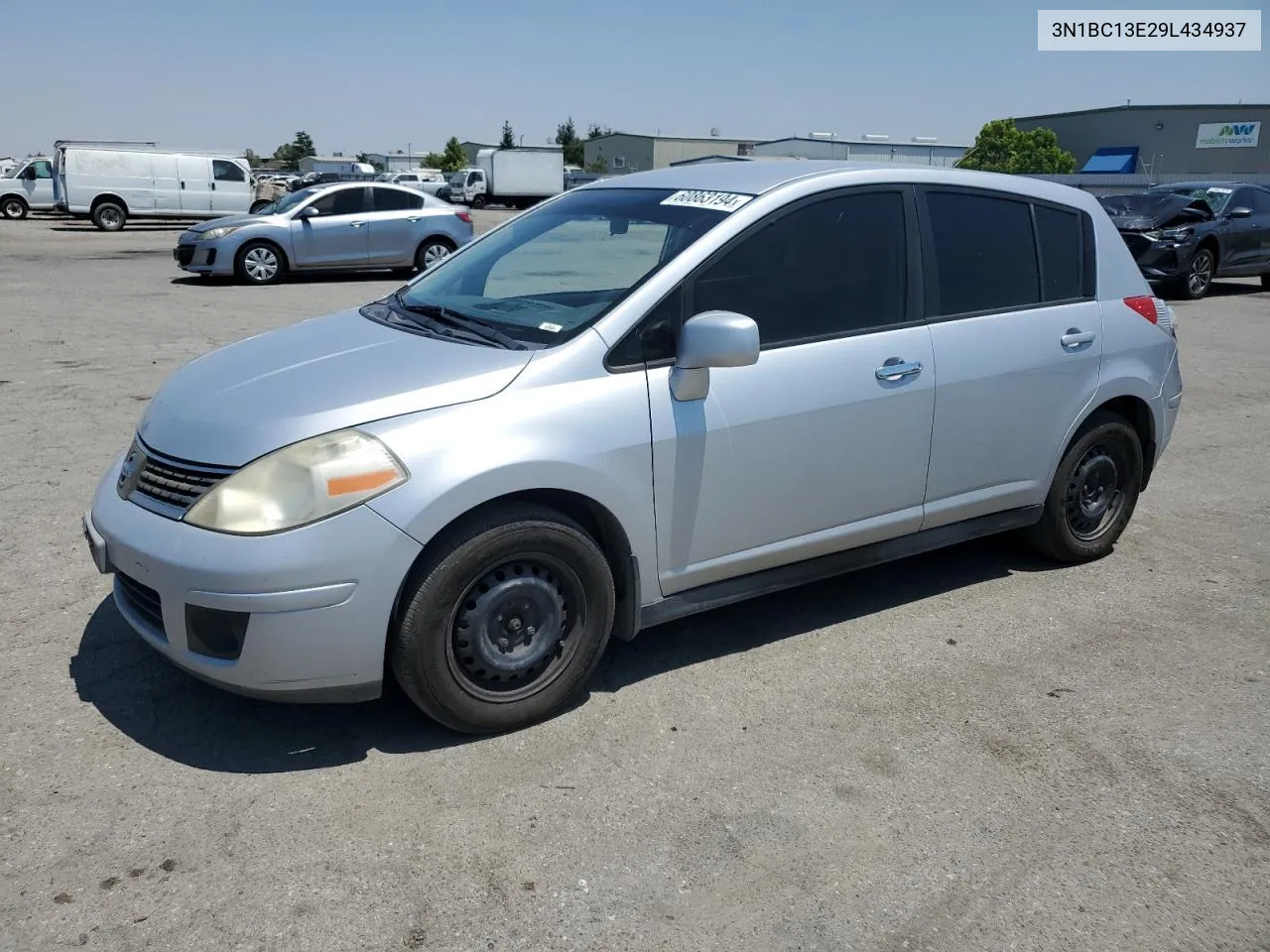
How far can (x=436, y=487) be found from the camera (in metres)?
3.14

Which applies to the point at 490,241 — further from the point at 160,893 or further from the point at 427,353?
the point at 160,893

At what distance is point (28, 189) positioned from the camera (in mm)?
33594

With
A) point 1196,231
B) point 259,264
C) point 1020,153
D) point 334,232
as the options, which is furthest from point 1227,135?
point 259,264

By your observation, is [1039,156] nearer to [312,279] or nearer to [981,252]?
[312,279]

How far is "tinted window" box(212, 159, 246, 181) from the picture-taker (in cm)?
2948

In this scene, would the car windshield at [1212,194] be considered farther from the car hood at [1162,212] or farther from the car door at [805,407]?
the car door at [805,407]

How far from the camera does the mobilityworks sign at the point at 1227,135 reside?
212 feet

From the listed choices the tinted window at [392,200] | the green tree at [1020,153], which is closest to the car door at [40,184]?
the tinted window at [392,200]

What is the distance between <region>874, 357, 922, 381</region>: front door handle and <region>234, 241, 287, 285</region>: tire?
14.1 m

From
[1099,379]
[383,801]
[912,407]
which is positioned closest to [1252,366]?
[1099,379]

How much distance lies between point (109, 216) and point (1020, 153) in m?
58.9

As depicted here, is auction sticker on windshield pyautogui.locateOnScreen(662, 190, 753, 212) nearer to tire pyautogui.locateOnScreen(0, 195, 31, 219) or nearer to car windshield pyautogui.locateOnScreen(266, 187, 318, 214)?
car windshield pyautogui.locateOnScreen(266, 187, 318, 214)

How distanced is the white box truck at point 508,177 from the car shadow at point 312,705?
4952 cm

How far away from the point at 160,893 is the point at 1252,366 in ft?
35.9
